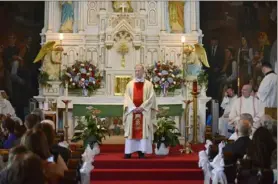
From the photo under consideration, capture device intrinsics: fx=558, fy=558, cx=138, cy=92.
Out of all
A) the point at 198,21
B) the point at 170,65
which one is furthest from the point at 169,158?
the point at 198,21

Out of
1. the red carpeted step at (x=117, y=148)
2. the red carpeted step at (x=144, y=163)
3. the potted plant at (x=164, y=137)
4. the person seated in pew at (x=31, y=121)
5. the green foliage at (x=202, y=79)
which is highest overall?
the green foliage at (x=202, y=79)

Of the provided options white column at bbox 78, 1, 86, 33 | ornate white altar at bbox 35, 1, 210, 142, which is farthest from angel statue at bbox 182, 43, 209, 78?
white column at bbox 78, 1, 86, 33

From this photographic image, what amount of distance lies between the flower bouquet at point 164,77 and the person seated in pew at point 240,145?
6.62m

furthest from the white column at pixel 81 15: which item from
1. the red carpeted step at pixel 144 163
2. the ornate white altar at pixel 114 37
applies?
the red carpeted step at pixel 144 163

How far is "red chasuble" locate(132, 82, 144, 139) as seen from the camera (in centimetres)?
1067

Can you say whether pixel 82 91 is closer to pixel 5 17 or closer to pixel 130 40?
pixel 130 40

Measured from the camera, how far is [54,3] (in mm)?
15000

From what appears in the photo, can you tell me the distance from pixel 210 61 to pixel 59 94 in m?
4.59

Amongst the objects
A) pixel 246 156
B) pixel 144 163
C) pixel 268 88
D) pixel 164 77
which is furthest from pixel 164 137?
pixel 246 156

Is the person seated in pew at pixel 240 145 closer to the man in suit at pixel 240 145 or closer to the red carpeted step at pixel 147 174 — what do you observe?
the man in suit at pixel 240 145

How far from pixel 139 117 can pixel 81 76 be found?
143 inches

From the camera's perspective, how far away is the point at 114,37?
14586 mm

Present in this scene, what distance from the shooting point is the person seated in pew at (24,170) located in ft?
15.0

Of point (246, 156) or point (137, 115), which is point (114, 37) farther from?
point (246, 156)
